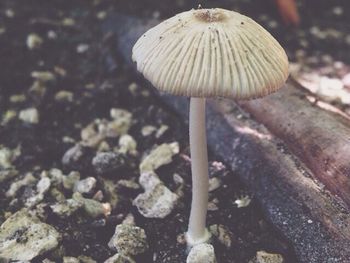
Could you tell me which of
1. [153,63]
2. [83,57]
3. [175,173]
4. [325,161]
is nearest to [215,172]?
[175,173]

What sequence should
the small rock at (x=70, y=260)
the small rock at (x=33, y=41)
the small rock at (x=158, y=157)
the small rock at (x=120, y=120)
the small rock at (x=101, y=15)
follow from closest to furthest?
the small rock at (x=70, y=260), the small rock at (x=158, y=157), the small rock at (x=120, y=120), the small rock at (x=33, y=41), the small rock at (x=101, y=15)

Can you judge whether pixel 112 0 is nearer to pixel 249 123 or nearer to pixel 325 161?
pixel 249 123

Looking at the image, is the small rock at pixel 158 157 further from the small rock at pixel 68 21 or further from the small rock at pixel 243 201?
the small rock at pixel 68 21

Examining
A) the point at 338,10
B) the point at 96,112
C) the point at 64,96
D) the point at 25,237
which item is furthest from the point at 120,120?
the point at 338,10

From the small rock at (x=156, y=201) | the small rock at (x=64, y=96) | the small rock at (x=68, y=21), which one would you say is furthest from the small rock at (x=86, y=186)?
the small rock at (x=68, y=21)

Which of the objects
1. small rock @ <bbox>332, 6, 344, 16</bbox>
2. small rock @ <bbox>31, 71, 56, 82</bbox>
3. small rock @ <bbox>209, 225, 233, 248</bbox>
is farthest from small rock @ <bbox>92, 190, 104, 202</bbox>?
small rock @ <bbox>332, 6, 344, 16</bbox>

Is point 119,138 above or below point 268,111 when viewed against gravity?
below

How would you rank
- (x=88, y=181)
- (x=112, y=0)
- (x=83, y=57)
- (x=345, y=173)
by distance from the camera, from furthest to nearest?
(x=112, y=0)
(x=83, y=57)
(x=88, y=181)
(x=345, y=173)
